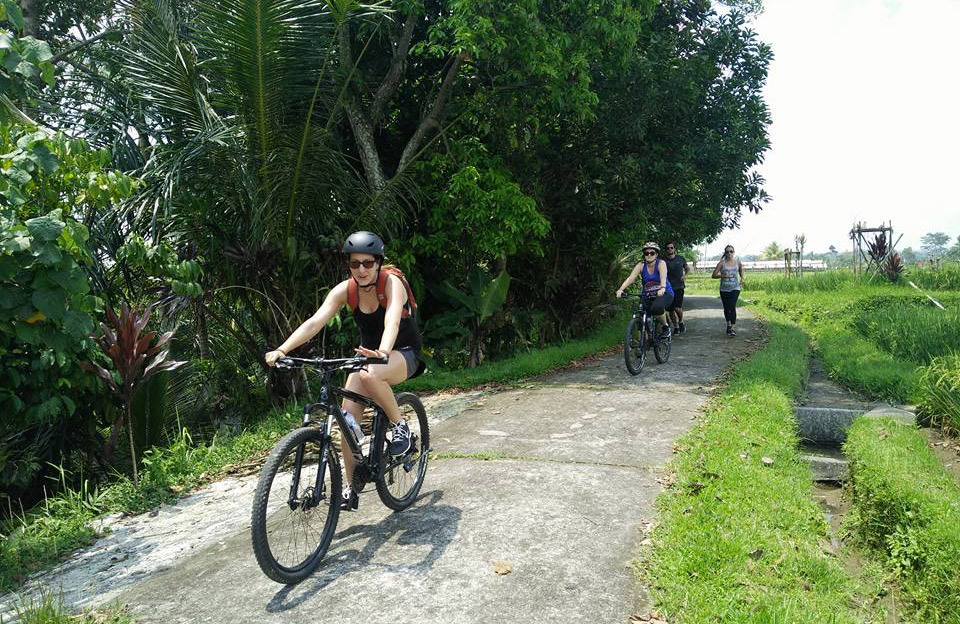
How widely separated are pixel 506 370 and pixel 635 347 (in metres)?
1.86

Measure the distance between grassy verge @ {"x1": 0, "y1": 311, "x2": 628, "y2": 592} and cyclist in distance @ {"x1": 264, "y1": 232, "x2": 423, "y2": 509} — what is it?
2205 mm

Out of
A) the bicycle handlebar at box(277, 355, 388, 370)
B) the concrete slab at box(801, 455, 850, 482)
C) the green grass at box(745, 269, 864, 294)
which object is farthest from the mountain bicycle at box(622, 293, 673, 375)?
the green grass at box(745, 269, 864, 294)

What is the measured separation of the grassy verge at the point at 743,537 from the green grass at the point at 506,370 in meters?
3.63

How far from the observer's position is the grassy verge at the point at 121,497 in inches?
180

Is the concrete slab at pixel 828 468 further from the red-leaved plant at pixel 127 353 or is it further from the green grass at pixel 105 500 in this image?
the red-leaved plant at pixel 127 353

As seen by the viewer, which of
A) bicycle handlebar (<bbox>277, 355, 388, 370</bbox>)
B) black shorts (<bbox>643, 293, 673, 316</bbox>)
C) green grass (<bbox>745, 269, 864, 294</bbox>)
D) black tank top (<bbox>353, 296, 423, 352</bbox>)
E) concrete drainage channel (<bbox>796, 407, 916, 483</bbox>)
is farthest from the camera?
green grass (<bbox>745, 269, 864, 294</bbox>)

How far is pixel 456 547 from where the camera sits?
3975 millimetres

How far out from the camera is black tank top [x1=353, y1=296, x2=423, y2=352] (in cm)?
421

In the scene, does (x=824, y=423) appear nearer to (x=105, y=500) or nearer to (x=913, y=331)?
(x=913, y=331)

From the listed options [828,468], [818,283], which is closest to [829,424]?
[828,468]

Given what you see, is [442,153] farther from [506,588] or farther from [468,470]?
[506,588]

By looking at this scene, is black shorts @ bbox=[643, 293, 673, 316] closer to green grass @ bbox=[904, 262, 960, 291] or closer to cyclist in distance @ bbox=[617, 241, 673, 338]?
cyclist in distance @ bbox=[617, 241, 673, 338]

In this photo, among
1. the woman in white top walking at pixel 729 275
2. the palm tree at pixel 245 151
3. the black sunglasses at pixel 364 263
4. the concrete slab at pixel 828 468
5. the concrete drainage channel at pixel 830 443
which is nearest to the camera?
the black sunglasses at pixel 364 263

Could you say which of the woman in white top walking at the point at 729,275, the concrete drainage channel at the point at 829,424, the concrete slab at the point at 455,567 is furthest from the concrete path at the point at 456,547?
the woman in white top walking at the point at 729,275
